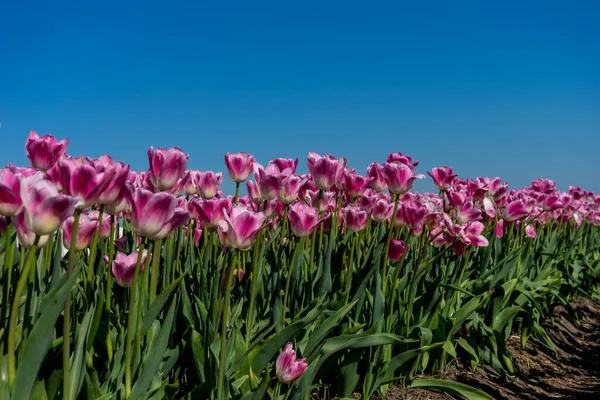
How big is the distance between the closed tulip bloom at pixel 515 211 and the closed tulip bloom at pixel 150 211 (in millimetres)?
3086

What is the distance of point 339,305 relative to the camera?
2986 millimetres

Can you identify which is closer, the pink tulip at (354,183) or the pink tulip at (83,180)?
the pink tulip at (83,180)

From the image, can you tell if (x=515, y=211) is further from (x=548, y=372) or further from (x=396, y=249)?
(x=548, y=372)

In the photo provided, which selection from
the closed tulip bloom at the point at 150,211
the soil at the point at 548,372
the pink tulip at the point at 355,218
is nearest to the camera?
the closed tulip bloom at the point at 150,211

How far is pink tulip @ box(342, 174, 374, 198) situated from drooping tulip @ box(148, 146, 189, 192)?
1314mm

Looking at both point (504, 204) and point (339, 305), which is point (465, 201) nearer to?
point (339, 305)

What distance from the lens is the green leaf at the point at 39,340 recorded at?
162 centimetres

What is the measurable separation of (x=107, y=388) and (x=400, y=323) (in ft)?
5.94

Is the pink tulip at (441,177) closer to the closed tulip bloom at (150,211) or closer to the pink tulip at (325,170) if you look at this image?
the pink tulip at (325,170)

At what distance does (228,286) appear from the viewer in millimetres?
1998

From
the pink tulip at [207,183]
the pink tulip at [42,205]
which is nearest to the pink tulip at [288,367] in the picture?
the pink tulip at [42,205]

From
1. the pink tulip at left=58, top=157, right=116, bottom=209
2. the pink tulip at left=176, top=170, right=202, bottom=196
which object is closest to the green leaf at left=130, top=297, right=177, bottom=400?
the pink tulip at left=58, top=157, right=116, bottom=209

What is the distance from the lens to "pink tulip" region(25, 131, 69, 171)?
85.3 inches

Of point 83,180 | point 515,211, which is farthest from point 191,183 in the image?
point 515,211
